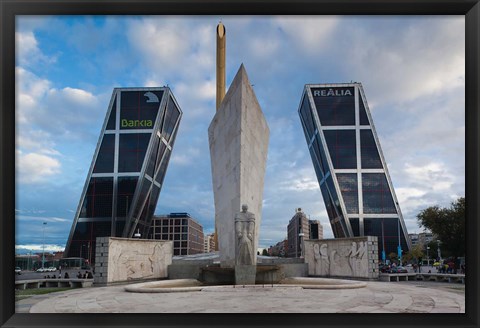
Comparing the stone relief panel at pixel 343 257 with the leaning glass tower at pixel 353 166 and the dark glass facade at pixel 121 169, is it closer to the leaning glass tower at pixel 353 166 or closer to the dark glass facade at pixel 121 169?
the leaning glass tower at pixel 353 166

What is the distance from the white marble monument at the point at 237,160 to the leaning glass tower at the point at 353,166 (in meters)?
49.1

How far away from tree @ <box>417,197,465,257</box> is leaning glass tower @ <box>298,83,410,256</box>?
3110cm

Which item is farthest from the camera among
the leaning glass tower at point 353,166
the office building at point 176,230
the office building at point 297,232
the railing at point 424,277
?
the office building at point 176,230

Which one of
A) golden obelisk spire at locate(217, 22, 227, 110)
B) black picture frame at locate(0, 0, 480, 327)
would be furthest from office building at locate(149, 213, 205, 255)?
black picture frame at locate(0, 0, 480, 327)

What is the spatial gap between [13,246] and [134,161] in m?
62.6

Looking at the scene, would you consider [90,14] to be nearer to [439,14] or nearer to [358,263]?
[439,14]

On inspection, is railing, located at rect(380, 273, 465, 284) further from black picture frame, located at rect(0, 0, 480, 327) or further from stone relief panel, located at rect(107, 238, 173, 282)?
black picture frame, located at rect(0, 0, 480, 327)

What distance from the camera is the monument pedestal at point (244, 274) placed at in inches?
491

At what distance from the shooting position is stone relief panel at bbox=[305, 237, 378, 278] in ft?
59.1

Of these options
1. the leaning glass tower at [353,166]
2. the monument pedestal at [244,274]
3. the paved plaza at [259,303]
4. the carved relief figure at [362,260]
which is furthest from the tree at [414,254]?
the paved plaza at [259,303]

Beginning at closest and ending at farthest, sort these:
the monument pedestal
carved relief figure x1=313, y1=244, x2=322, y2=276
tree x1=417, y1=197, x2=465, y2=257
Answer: the monument pedestal
carved relief figure x1=313, y1=244, x2=322, y2=276
tree x1=417, y1=197, x2=465, y2=257

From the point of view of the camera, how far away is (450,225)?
30938 mm

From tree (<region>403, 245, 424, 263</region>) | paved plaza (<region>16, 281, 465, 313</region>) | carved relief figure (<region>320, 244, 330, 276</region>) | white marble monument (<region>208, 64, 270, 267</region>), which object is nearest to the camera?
paved plaza (<region>16, 281, 465, 313</region>)

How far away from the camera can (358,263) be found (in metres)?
18.3
